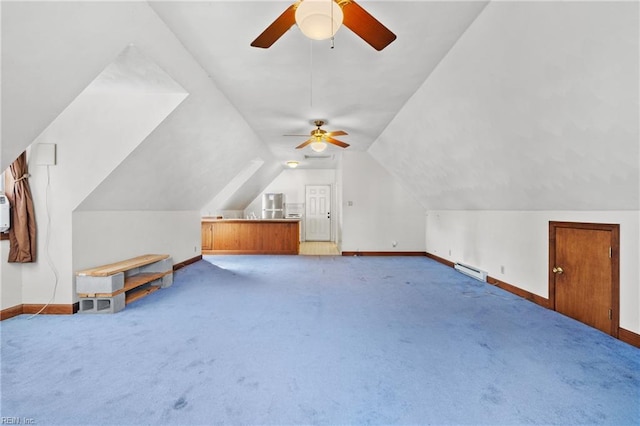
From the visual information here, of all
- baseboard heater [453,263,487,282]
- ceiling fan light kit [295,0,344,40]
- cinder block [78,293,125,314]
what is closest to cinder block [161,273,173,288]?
cinder block [78,293,125,314]

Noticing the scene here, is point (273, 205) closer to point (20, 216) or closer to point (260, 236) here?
point (260, 236)

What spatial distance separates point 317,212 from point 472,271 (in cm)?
689

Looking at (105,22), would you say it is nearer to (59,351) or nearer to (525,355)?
(59,351)

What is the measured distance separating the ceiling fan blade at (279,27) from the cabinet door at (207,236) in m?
6.92

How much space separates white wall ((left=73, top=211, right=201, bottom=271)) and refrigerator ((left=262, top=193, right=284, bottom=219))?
12.4 feet

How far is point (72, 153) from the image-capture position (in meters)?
3.44

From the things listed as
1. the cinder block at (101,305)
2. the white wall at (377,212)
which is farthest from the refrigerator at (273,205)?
the cinder block at (101,305)

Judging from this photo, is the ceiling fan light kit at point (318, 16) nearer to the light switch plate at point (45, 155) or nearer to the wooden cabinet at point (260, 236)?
the light switch plate at point (45, 155)

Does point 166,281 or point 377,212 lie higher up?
point 377,212

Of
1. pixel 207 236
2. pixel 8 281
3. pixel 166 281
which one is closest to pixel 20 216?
pixel 8 281

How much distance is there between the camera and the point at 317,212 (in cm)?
1148

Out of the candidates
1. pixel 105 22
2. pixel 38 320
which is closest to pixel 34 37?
pixel 105 22

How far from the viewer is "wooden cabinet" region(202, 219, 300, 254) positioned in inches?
324

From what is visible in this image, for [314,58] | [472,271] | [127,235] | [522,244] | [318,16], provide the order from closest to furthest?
1. [318,16]
2. [314,58]
3. [522,244]
4. [127,235]
5. [472,271]
